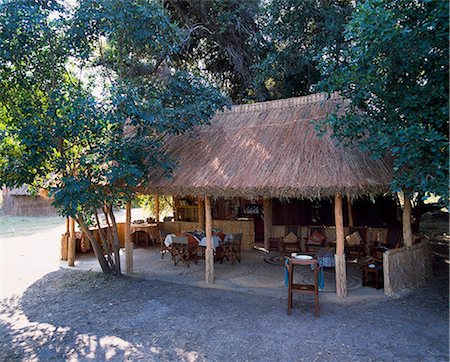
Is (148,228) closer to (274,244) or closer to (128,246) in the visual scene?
(128,246)

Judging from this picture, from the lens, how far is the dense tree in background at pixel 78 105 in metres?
6.13

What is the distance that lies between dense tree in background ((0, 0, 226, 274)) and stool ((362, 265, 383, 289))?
4.59m

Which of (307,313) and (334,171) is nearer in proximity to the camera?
(307,313)

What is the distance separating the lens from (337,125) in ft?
18.9

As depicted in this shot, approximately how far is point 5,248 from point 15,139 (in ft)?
25.6

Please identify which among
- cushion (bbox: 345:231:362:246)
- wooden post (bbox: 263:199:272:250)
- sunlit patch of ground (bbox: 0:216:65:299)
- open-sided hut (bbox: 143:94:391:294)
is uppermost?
open-sided hut (bbox: 143:94:391:294)

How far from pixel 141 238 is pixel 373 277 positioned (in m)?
7.81

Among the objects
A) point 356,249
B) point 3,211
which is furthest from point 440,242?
point 3,211

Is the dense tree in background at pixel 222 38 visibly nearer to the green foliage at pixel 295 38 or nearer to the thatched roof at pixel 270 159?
the green foliage at pixel 295 38

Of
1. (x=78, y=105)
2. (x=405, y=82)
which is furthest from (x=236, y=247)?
(x=405, y=82)

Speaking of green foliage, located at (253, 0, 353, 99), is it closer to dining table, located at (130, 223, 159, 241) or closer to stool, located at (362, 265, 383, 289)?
stool, located at (362, 265, 383, 289)

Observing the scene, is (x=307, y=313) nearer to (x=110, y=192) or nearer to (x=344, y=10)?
(x=110, y=192)

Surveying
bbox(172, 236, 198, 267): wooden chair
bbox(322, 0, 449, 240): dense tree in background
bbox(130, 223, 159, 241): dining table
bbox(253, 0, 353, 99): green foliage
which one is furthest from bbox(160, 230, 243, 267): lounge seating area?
bbox(253, 0, 353, 99): green foliage

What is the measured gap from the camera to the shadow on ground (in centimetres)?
444
